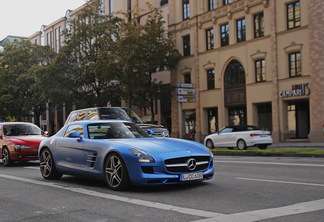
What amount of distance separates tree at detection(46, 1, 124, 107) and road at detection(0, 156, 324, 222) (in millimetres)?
30389

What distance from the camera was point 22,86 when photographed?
51.4 metres

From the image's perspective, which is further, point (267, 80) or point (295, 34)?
point (267, 80)

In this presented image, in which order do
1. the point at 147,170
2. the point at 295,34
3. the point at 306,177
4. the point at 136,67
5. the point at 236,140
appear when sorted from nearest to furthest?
the point at 147,170, the point at 306,177, the point at 236,140, the point at 295,34, the point at 136,67

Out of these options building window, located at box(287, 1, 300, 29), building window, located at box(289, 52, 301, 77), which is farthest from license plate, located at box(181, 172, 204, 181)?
building window, located at box(287, 1, 300, 29)

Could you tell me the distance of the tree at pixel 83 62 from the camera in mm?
39188

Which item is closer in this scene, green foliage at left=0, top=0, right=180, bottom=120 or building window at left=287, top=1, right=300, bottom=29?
building window at left=287, top=1, right=300, bottom=29

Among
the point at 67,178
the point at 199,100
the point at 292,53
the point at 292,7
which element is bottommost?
the point at 67,178

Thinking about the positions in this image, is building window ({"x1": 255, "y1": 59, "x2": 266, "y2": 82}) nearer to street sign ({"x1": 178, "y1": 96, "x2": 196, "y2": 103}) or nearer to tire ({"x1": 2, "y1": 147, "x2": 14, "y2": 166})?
street sign ({"x1": 178, "y1": 96, "x2": 196, "y2": 103})

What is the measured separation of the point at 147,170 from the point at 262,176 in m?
3.37

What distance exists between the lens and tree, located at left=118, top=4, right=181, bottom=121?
35250 mm

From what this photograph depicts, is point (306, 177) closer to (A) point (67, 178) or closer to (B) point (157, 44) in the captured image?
(A) point (67, 178)

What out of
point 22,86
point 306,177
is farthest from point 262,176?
point 22,86

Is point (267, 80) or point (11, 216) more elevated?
point (267, 80)

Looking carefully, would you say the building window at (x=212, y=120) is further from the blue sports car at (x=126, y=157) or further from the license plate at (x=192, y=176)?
the license plate at (x=192, y=176)
